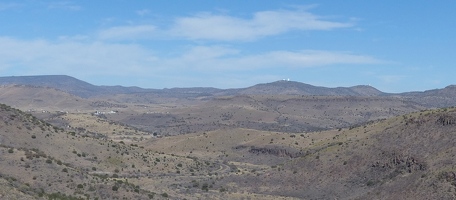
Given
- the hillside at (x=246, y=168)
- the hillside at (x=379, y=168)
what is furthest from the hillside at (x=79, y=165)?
the hillside at (x=379, y=168)

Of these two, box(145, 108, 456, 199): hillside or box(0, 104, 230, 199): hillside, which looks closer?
box(0, 104, 230, 199): hillside

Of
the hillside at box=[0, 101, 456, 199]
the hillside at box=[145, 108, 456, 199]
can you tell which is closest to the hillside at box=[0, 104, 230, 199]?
the hillside at box=[0, 101, 456, 199]

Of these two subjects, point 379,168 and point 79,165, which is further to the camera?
point 79,165

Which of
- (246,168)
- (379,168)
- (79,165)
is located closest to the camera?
(379,168)

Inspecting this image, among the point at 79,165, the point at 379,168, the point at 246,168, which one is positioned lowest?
the point at 246,168

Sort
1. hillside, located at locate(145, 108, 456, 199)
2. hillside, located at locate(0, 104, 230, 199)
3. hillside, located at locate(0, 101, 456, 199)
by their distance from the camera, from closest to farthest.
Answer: hillside, located at locate(0, 104, 230, 199)
hillside, located at locate(0, 101, 456, 199)
hillside, located at locate(145, 108, 456, 199)

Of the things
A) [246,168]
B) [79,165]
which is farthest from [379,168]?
[79,165]

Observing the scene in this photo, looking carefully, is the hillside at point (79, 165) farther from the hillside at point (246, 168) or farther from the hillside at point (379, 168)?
the hillside at point (379, 168)

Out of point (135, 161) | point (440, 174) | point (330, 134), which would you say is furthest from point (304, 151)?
point (440, 174)

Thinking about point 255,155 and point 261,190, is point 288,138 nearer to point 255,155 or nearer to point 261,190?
point 255,155

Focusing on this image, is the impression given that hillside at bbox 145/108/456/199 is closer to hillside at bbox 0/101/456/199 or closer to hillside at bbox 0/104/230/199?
hillside at bbox 0/101/456/199

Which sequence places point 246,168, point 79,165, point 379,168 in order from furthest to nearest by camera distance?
point 246,168, point 79,165, point 379,168

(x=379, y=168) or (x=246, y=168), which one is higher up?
(x=379, y=168)

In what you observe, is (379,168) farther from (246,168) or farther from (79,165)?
(79,165)
